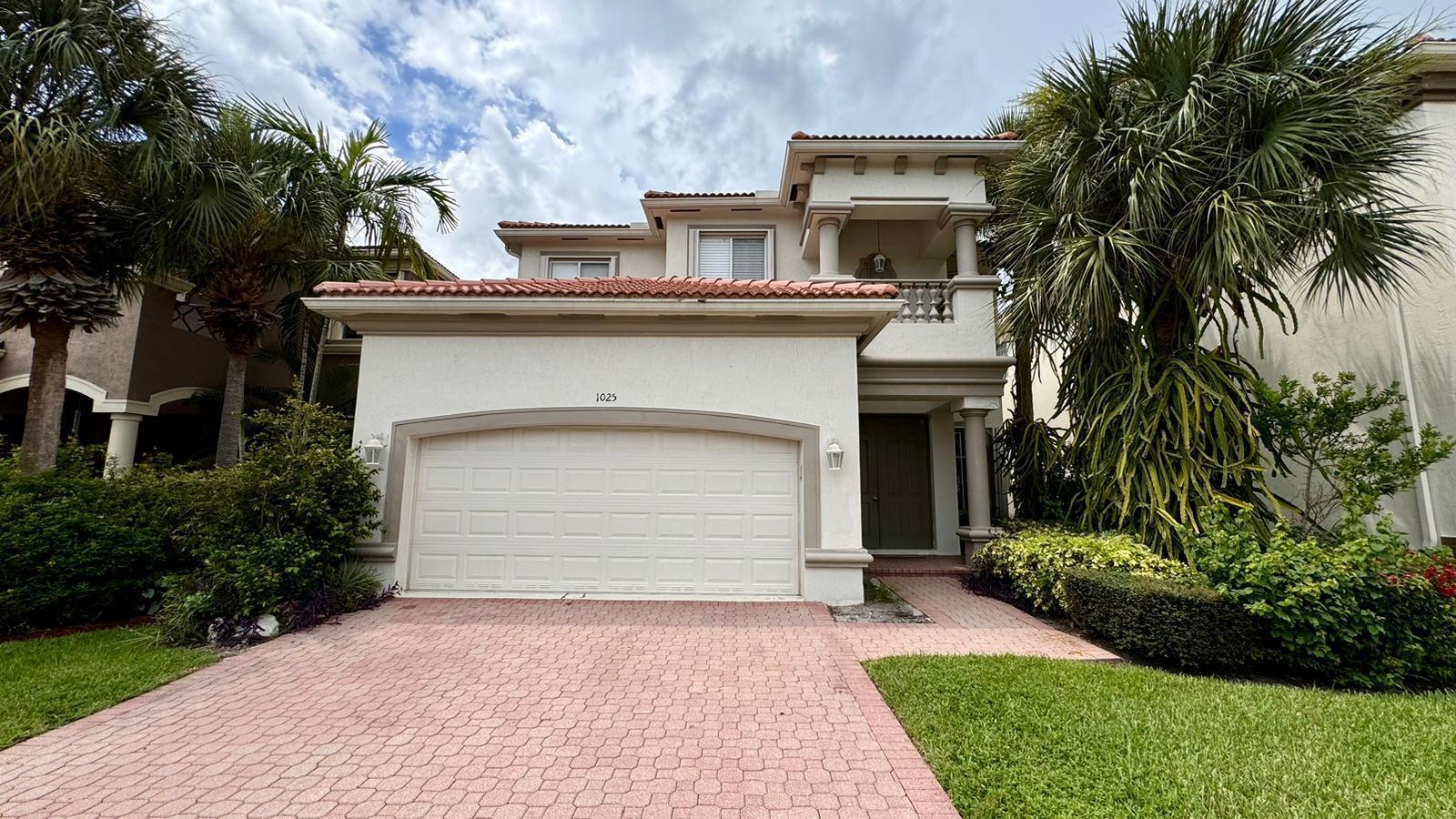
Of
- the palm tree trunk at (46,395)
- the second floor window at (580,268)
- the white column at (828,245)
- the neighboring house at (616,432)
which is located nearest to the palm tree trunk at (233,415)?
the palm tree trunk at (46,395)

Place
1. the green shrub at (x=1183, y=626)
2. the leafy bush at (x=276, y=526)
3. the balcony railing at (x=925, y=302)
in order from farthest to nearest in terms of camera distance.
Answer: the balcony railing at (x=925, y=302), the leafy bush at (x=276, y=526), the green shrub at (x=1183, y=626)

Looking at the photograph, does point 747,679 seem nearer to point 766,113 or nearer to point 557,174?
point 766,113

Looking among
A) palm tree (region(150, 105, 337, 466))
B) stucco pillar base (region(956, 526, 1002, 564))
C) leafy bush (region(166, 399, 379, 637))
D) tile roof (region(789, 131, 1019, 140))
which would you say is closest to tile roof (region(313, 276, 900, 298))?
leafy bush (region(166, 399, 379, 637))

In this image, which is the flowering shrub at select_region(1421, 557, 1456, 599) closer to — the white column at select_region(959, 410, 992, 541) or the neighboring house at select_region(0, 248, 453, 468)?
the white column at select_region(959, 410, 992, 541)

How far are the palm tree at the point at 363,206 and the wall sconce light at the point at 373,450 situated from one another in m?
3.84

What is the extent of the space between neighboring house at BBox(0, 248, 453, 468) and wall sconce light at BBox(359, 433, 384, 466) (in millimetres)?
5824

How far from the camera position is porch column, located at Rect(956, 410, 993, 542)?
10305 mm

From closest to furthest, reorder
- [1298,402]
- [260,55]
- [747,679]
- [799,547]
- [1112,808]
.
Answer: [1112,808], [747,679], [1298,402], [799,547], [260,55]

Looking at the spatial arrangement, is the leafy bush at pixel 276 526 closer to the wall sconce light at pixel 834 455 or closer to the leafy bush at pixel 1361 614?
the wall sconce light at pixel 834 455

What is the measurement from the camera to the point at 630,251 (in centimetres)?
1467

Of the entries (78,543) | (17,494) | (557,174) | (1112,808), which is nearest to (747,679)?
(1112,808)

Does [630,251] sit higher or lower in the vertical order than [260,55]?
lower

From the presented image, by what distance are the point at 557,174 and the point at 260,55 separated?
10.8 metres

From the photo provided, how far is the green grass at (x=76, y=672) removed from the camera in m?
4.66
